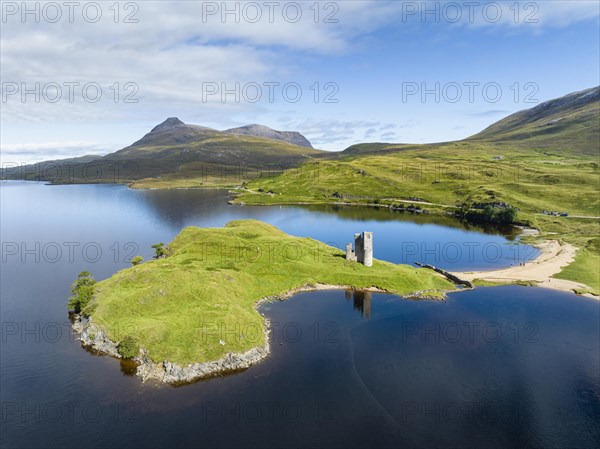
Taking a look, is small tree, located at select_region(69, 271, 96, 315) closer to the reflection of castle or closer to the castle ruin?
the reflection of castle

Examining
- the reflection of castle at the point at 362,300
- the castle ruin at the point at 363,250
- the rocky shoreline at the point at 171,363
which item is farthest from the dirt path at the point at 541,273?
the rocky shoreline at the point at 171,363

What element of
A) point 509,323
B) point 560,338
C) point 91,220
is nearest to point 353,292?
point 509,323

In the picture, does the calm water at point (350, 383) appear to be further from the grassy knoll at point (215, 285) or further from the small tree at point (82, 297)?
the grassy knoll at point (215, 285)

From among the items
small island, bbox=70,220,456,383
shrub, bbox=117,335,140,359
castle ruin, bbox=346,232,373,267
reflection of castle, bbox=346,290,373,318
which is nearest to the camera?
small island, bbox=70,220,456,383

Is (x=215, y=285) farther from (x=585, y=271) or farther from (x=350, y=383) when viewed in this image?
(x=585, y=271)

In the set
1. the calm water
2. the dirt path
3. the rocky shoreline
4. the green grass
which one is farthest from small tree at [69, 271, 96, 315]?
the green grass

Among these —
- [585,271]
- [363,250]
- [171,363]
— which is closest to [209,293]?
[171,363]

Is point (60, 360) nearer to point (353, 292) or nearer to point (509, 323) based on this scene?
point (353, 292)
